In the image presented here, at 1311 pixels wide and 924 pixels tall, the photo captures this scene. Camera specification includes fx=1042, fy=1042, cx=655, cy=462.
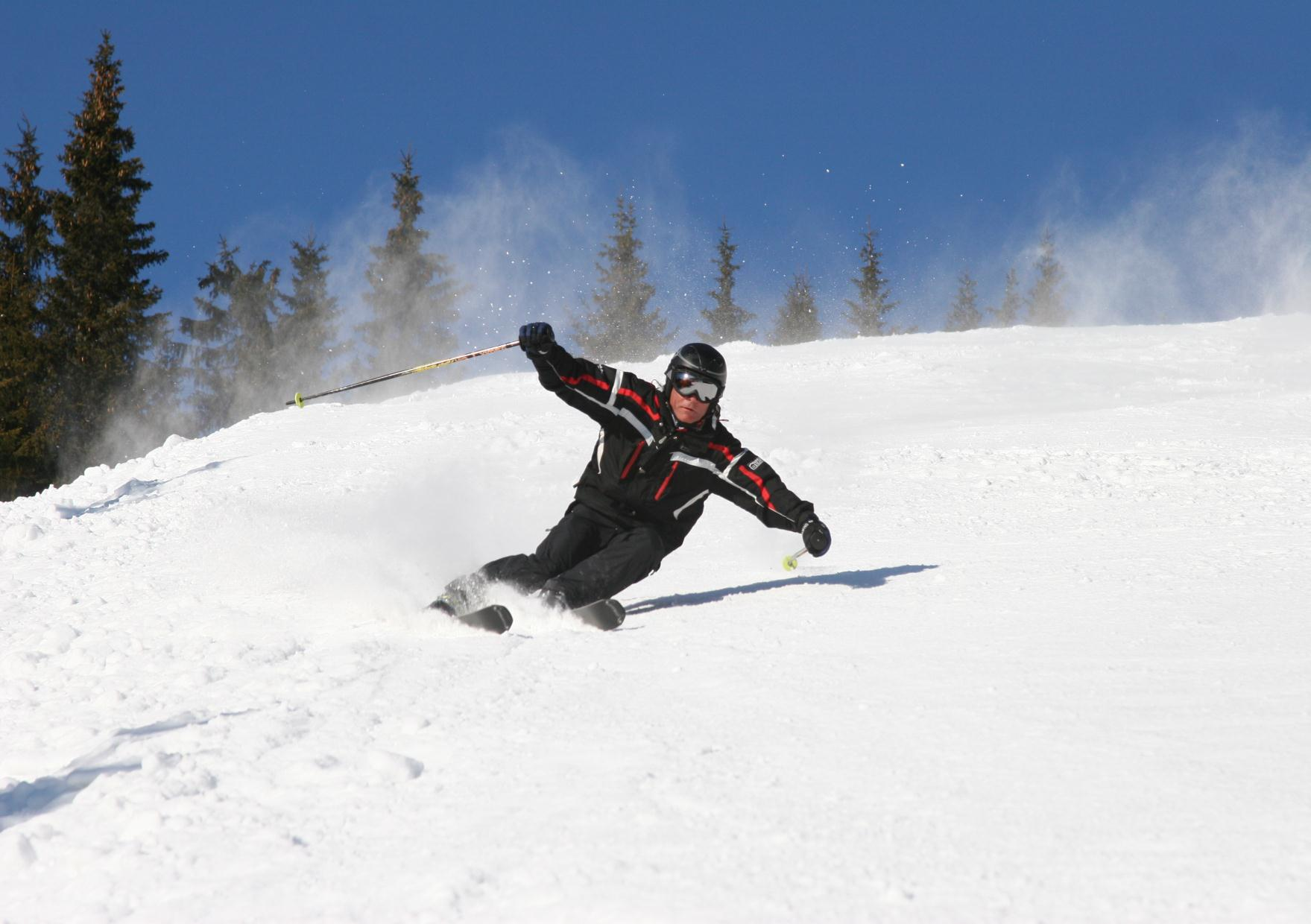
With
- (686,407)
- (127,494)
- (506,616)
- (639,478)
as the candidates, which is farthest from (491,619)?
(127,494)

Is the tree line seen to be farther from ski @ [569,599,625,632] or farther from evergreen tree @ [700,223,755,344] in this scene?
ski @ [569,599,625,632]

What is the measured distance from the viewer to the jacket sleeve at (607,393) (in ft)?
15.7

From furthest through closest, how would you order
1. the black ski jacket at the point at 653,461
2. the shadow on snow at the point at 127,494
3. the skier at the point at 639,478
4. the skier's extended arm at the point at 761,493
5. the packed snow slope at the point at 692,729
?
1. the shadow on snow at the point at 127,494
2. the skier's extended arm at the point at 761,493
3. the black ski jacket at the point at 653,461
4. the skier at the point at 639,478
5. the packed snow slope at the point at 692,729

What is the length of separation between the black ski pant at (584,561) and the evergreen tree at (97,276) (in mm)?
25516

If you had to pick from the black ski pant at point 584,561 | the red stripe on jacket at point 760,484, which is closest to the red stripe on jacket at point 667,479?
the black ski pant at point 584,561

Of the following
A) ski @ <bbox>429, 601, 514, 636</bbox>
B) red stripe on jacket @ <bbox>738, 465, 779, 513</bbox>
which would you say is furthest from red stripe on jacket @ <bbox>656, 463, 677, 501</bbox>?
ski @ <bbox>429, 601, 514, 636</bbox>

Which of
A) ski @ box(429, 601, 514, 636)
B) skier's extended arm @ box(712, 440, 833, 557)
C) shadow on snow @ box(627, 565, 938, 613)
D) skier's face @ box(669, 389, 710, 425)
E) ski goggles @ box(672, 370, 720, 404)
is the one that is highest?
ski goggles @ box(672, 370, 720, 404)

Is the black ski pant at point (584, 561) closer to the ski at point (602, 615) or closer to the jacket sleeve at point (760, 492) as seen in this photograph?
the ski at point (602, 615)

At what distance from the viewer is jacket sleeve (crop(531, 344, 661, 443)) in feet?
15.7

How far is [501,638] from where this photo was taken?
150 inches

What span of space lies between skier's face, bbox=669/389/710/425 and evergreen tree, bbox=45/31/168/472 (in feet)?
84.6

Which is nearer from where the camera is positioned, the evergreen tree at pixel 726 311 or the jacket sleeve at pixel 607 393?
the jacket sleeve at pixel 607 393

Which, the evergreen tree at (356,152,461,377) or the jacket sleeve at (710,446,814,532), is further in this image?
the evergreen tree at (356,152,461,377)

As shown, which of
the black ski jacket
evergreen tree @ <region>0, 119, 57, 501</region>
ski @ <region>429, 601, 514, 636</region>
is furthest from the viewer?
evergreen tree @ <region>0, 119, 57, 501</region>
